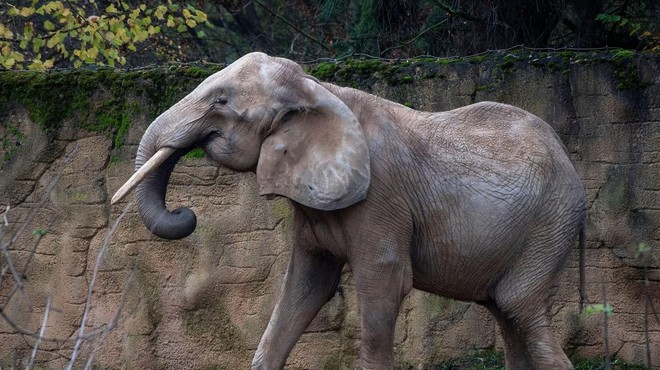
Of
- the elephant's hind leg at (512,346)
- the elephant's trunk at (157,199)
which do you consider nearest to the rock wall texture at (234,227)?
the elephant's hind leg at (512,346)

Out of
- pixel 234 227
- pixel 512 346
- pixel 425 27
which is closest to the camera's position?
pixel 512 346

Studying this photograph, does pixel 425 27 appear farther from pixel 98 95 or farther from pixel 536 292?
pixel 536 292

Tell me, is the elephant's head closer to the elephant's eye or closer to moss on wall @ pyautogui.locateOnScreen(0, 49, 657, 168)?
the elephant's eye

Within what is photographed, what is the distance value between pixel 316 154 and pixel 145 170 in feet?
2.62

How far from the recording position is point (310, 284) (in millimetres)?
5957

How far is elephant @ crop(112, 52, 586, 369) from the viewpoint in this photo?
5.49m

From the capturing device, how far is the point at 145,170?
17.8 ft

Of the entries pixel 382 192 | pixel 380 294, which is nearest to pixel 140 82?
pixel 382 192

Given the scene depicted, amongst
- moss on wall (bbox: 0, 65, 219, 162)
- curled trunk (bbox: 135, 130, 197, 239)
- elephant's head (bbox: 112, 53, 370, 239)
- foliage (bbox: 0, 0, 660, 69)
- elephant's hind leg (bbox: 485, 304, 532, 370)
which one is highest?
foliage (bbox: 0, 0, 660, 69)

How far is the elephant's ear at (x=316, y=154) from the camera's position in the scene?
5445 mm

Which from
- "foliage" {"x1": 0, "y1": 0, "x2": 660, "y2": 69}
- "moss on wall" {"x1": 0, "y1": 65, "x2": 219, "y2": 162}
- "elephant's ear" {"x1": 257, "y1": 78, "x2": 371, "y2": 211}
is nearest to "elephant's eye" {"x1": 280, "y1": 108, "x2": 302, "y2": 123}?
"elephant's ear" {"x1": 257, "y1": 78, "x2": 371, "y2": 211}

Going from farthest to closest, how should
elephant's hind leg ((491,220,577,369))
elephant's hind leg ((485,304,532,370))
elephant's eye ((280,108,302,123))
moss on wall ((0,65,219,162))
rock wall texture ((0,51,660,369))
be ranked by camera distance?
moss on wall ((0,65,219,162)) < rock wall texture ((0,51,660,369)) < elephant's hind leg ((485,304,532,370)) < elephant's hind leg ((491,220,577,369)) < elephant's eye ((280,108,302,123))

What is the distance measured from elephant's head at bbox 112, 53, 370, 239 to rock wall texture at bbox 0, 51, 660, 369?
6.77 feet

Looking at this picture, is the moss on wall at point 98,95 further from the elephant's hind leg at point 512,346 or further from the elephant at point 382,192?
the elephant's hind leg at point 512,346
